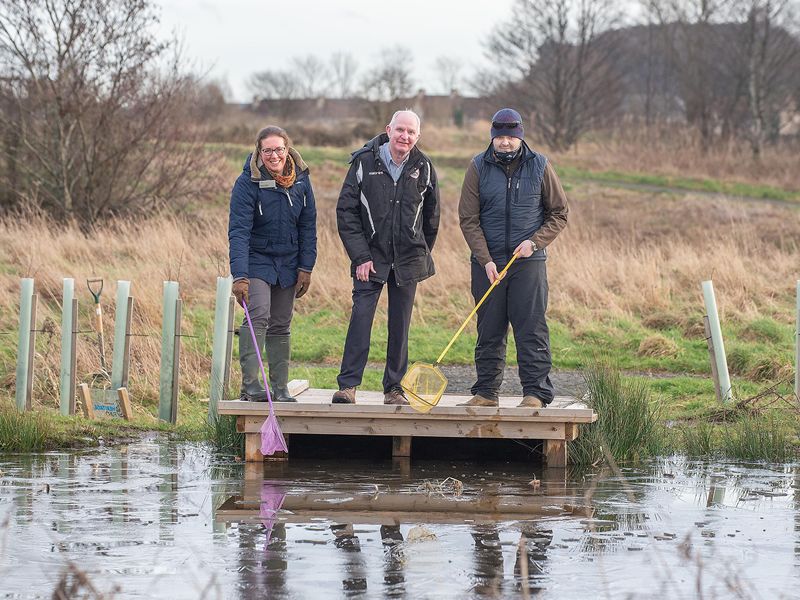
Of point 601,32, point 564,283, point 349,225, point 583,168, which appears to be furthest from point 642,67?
point 349,225

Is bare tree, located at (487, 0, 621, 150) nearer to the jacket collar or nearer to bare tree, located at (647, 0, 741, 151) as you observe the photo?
bare tree, located at (647, 0, 741, 151)

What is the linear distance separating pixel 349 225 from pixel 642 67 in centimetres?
5186

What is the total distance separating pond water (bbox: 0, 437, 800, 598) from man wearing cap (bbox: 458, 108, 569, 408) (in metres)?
0.92

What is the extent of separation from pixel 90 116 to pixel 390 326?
13485mm

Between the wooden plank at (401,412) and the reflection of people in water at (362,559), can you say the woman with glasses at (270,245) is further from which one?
the reflection of people in water at (362,559)

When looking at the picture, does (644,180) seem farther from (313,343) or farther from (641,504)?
(641,504)

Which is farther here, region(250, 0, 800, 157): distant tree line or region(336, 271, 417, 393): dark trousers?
region(250, 0, 800, 157): distant tree line

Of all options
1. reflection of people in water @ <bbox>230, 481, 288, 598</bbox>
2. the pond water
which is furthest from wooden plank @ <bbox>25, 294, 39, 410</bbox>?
reflection of people in water @ <bbox>230, 481, 288, 598</bbox>

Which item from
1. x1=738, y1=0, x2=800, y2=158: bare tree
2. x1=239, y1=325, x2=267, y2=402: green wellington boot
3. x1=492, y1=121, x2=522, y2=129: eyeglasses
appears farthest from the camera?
x1=738, y1=0, x2=800, y2=158: bare tree

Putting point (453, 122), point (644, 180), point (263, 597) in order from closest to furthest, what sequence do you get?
point (263, 597)
point (644, 180)
point (453, 122)

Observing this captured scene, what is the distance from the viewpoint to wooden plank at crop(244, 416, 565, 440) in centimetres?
804

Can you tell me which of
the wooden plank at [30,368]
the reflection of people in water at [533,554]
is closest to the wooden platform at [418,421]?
the reflection of people in water at [533,554]

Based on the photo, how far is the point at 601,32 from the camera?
43000 mm

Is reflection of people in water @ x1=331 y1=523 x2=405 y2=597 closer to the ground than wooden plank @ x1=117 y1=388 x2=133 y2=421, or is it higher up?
closer to the ground
